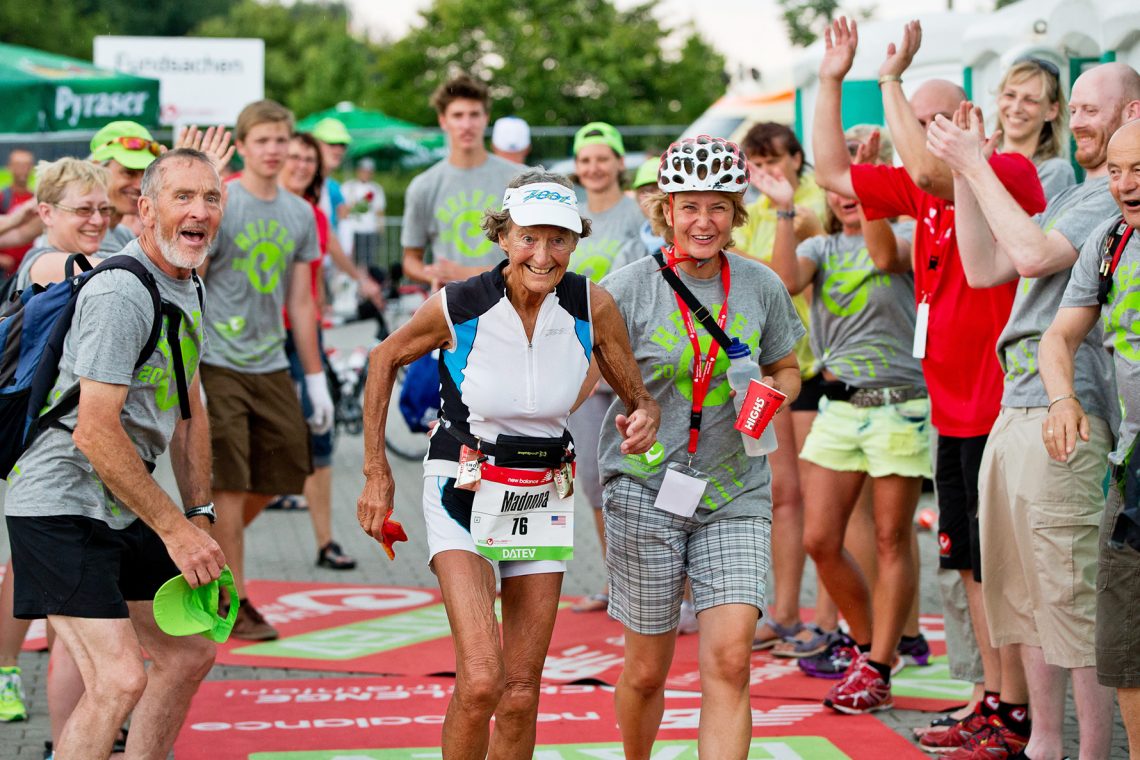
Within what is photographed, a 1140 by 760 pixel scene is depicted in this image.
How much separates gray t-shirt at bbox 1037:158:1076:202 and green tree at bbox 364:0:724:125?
123ft

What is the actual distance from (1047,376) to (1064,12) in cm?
405

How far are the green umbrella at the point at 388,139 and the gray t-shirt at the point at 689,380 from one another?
23.0m

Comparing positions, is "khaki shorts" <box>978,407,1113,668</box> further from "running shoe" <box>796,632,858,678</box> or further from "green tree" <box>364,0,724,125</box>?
"green tree" <box>364,0,724,125</box>

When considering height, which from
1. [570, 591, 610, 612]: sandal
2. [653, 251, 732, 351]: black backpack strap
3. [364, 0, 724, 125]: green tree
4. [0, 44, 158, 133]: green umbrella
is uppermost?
[364, 0, 724, 125]: green tree

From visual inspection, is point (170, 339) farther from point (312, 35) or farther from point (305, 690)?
point (312, 35)

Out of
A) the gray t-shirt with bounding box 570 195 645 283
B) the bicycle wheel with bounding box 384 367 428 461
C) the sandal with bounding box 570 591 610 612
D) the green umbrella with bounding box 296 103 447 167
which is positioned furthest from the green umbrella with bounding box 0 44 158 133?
the green umbrella with bounding box 296 103 447 167

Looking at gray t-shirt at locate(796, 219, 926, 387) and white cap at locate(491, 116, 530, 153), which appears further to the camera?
white cap at locate(491, 116, 530, 153)

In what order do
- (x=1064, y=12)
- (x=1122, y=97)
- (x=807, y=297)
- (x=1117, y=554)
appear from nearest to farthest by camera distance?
(x=1117, y=554)
(x=1122, y=97)
(x=807, y=297)
(x=1064, y=12)

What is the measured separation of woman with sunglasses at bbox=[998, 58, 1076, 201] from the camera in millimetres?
5367

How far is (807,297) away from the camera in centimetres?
722

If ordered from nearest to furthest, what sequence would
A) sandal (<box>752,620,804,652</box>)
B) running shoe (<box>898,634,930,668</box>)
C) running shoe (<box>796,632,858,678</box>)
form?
1. running shoe (<box>796,632,858,678</box>)
2. running shoe (<box>898,634,930,668</box>)
3. sandal (<box>752,620,804,652</box>)

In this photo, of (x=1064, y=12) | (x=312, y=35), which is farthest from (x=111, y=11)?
(x=1064, y=12)

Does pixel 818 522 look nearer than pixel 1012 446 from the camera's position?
No

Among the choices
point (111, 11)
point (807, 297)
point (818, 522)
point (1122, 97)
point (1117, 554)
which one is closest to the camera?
point (1117, 554)
